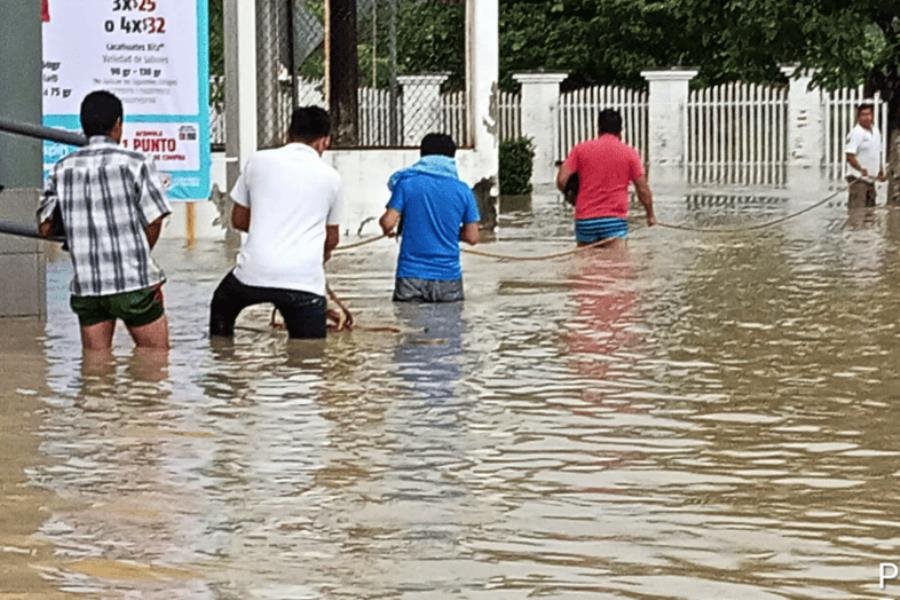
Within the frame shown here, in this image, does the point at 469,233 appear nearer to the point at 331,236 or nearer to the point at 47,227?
the point at 331,236

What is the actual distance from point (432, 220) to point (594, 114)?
28.3 meters

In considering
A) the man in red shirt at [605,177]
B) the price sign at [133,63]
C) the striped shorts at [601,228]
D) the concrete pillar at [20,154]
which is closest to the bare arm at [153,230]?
the concrete pillar at [20,154]

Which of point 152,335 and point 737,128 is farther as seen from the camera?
point 737,128

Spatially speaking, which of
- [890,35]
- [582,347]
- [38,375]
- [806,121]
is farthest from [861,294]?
[806,121]

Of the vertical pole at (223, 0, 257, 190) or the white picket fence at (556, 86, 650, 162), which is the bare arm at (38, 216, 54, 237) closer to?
the vertical pole at (223, 0, 257, 190)

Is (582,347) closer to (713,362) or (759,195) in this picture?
(713,362)

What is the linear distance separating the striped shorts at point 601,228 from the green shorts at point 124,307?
772cm

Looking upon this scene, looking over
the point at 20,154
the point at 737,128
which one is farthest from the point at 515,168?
the point at 20,154

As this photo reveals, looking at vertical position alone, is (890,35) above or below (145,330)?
above

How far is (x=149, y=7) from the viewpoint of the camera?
16.1 metres

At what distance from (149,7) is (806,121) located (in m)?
26.2

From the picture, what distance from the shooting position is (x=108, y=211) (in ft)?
32.7

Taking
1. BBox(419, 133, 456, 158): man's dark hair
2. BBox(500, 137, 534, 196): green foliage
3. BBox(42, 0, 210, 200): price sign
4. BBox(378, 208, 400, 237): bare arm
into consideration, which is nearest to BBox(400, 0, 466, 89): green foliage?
BBox(500, 137, 534, 196): green foliage

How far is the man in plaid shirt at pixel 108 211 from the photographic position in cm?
996
